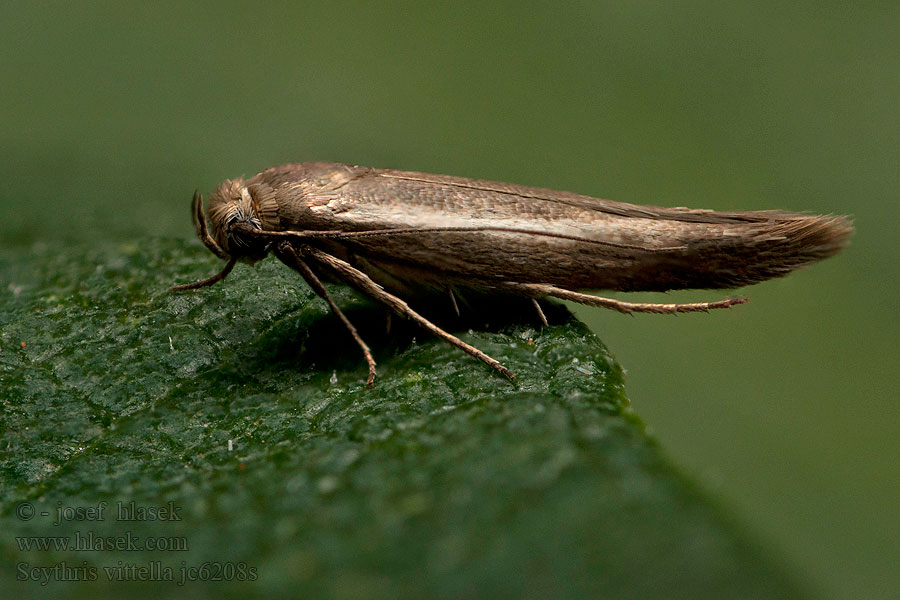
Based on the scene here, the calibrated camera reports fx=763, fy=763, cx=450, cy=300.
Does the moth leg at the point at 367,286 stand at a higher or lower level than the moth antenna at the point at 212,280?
lower

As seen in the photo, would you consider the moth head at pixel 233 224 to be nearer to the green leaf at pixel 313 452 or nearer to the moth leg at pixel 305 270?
the moth leg at pixel 305 270

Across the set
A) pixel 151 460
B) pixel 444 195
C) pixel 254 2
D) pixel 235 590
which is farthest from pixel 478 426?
pixel 254 2

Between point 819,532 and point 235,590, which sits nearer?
point 235,590

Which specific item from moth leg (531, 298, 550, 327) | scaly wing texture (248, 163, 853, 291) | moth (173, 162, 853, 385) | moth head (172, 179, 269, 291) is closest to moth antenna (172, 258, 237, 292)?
moth head (172, 179, 269, 291)

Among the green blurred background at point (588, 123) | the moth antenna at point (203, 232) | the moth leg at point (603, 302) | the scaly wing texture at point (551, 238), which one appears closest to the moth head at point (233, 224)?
the moth antenna at point (203, 232)

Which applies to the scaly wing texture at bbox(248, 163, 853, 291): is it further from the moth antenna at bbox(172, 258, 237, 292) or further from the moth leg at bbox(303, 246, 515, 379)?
the moth antenna at bbox(172, 258, 237, 292)

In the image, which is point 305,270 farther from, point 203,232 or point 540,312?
point 540,312

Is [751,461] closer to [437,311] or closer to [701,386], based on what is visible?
[701,386]
